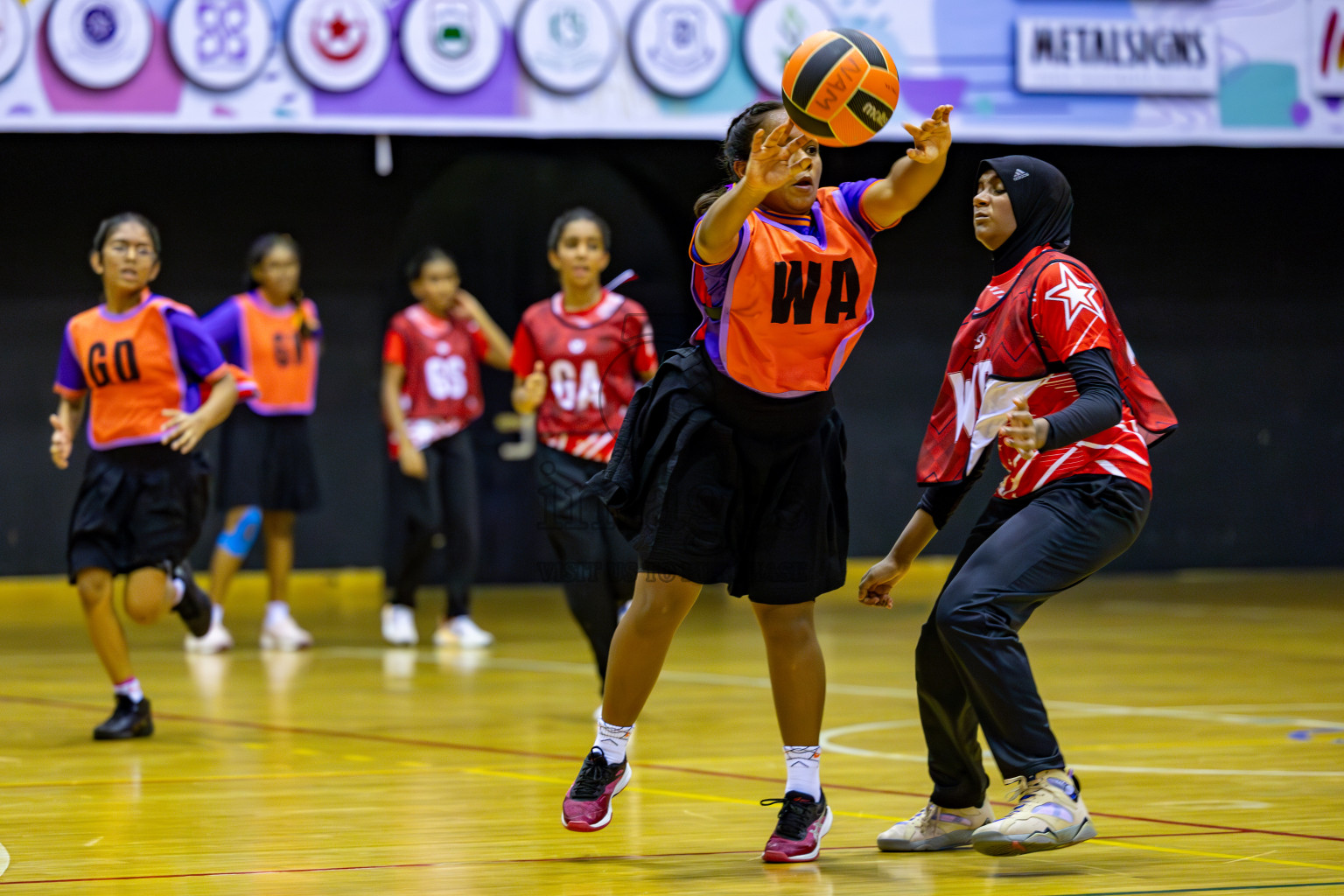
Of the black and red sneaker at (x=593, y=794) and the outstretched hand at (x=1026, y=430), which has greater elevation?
the outstretched hand at (x=1026, y=430)

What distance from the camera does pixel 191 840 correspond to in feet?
13.0

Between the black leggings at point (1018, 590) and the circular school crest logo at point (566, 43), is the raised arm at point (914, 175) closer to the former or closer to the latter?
the black leggings at point (1018, 590)

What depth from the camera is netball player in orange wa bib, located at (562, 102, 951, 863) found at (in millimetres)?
3703

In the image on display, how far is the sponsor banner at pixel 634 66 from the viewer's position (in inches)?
381

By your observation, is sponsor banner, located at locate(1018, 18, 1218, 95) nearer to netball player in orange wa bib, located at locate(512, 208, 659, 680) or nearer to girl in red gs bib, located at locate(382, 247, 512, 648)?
girl in red gs bib, located at locate(382, 247, 512, 648)

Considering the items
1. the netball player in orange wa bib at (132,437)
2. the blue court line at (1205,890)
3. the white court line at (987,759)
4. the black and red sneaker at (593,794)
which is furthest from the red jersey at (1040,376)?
the netball player in orange wa bib at (132,437)

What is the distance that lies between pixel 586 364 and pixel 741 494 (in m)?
2.91

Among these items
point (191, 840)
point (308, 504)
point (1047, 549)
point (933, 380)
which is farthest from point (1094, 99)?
point (191, 840)

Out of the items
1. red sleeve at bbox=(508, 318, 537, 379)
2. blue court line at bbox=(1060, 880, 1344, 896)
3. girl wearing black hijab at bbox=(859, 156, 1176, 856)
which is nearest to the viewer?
blue court line at bbox=(1060, 880, 1344, 896)

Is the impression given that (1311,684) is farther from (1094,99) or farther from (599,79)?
(599,79)

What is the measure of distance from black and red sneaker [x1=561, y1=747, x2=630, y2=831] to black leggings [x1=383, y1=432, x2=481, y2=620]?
508 centimetres

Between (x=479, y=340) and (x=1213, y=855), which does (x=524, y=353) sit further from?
(x=1213, y=855)

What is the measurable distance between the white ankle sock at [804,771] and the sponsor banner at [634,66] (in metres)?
6.90

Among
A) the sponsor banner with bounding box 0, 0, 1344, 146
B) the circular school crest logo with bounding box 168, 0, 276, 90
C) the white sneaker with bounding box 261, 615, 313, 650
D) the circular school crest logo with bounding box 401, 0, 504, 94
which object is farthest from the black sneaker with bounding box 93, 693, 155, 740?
the circular school crest logo with bounding box 401, 0, 504, 94
